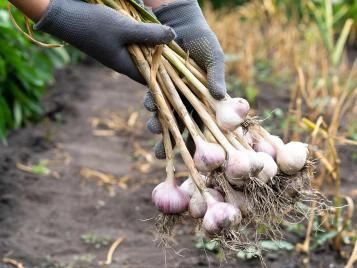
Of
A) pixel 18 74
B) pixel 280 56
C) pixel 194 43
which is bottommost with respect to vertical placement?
pixel 280 56

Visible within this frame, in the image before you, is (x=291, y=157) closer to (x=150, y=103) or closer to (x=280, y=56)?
(x=150, y=103)

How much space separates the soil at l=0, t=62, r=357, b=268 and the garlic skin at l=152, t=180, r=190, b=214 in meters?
0.12

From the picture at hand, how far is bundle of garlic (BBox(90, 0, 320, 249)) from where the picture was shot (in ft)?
5.22

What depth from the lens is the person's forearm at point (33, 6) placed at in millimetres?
1719

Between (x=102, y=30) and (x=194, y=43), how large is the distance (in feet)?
0.85

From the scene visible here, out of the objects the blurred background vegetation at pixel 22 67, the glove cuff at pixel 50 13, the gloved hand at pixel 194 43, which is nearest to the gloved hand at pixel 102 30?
the glove cuff at pixel 50 13

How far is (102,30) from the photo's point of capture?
1.71 m

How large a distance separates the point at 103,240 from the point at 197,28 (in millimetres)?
1029

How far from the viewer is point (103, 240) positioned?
8.11 feet

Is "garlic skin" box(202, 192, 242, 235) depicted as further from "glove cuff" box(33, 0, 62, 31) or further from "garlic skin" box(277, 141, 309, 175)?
"glove cuff" box(33, 0, 62, 31)

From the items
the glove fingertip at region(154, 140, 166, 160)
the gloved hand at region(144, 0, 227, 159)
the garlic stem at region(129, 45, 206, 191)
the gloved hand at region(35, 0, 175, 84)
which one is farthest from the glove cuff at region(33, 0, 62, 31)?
the glove fingertip at region(154, 140, 166, 160)

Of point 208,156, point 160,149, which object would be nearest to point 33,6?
point 160,149

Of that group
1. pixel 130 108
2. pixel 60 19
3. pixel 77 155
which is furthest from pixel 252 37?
pixel 60 19

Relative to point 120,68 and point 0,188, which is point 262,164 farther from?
point 0,188
